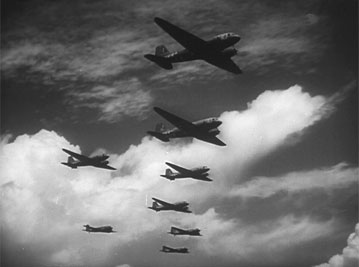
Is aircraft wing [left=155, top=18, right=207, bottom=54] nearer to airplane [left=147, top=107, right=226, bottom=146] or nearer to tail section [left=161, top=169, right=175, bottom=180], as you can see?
airplane [left=147, top=107, right=226, bottom=146]

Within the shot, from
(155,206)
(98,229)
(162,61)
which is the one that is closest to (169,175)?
(155,206)

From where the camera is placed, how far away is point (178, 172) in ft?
131

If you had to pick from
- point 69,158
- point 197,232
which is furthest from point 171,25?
point 197,232

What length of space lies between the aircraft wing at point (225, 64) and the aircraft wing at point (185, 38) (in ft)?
4.30

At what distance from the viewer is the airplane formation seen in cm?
2383

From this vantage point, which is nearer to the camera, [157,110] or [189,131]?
[157,110]

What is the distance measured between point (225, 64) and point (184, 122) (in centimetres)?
684

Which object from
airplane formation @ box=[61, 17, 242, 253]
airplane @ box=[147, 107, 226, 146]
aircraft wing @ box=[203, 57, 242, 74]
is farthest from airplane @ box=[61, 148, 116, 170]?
aircraft wing @ box=[203, 57, 242, 74]

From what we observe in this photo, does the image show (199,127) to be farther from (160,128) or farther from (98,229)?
(98,229)

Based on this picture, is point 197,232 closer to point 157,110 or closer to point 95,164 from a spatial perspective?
point 95,164

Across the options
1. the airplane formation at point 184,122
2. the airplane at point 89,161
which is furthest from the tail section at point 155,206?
the airplane at point 89,161

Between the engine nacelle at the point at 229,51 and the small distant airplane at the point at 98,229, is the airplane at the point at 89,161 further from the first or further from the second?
the engine nacelle at the point at 229,51

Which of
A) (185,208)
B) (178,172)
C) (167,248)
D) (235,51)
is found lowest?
(167,248)

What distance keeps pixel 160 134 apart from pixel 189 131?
14.9 feet
